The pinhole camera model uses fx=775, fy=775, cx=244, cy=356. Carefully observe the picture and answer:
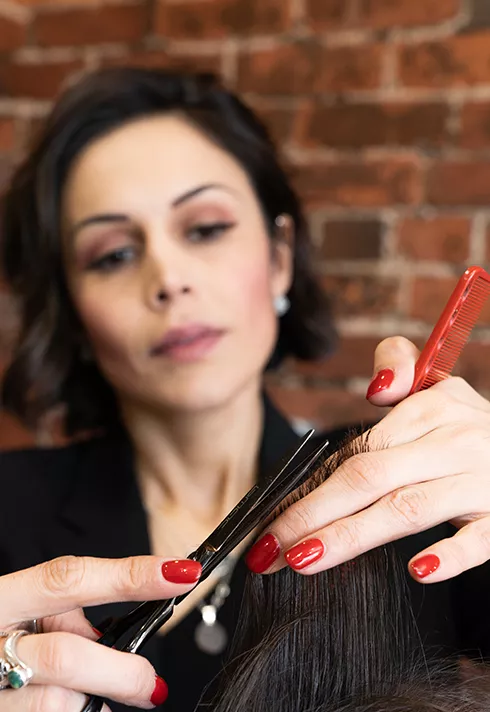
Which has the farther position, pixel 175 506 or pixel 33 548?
pixel 175 506

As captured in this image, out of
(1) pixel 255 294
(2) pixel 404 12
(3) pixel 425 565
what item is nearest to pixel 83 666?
(3) pixel 425 565

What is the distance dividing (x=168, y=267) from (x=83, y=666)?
0.63 metres

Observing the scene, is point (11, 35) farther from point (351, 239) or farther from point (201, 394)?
point (201, 394)

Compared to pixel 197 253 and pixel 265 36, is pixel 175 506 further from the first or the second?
pixel 265 36

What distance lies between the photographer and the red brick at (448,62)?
4.34 ft

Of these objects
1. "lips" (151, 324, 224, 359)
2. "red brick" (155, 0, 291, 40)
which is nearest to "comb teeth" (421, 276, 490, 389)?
"lips" (151, 324, 224, 359)

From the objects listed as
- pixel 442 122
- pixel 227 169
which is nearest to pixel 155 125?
pixel 227 169

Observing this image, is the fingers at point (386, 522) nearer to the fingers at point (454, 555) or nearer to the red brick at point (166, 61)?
the fingers at point (454, 555)

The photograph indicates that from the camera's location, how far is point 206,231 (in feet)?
3.67

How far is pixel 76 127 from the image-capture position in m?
1.22

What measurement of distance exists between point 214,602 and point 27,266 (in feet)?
2.11

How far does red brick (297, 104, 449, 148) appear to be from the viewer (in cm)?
136

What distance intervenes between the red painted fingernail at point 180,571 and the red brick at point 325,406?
3.10 feet

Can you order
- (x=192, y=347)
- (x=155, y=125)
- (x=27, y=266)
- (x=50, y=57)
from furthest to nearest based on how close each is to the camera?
(x=50, y=57)
(x=27, y=266)
(x=155, y=125)
(x=192, y=347)
